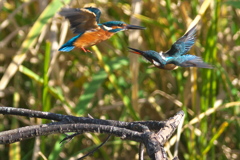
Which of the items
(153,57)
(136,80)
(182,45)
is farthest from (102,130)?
(136,80)

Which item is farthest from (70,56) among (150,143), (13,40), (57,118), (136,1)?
(150,143)

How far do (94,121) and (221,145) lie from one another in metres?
0.98

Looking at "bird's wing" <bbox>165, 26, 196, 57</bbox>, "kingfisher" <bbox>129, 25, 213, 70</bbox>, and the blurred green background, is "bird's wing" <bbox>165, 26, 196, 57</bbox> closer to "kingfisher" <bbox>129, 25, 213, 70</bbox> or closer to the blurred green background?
"kingfisher" <bbox>129, 25, 213, 70</bbox>

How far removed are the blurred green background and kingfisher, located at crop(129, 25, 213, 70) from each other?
45 cm

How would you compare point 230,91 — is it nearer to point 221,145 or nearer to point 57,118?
point 221,145

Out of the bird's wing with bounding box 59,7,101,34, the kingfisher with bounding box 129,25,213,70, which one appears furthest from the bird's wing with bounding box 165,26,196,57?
the bird's wing with bounding box 59,7,101,34

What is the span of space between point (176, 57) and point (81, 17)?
202 millimetres

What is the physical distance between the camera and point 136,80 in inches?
56.4

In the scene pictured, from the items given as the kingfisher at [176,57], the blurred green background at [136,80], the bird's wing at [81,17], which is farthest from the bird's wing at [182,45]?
the blurred green background at [136,80]

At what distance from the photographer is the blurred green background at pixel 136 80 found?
1432 mm

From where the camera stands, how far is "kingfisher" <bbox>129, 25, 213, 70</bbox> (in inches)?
30.2

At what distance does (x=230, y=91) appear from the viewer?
1.51 m

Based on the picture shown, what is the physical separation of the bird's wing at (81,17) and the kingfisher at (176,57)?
10cm

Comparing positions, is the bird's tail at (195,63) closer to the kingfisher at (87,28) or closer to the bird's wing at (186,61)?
the bird's wing at (186,61)
